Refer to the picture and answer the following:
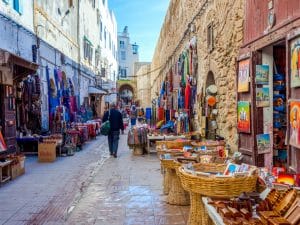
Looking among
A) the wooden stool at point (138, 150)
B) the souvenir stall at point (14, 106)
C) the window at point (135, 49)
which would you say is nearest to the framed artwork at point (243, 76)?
the souvenir stall at point (14, 106)

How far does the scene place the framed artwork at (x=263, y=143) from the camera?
17.8ft

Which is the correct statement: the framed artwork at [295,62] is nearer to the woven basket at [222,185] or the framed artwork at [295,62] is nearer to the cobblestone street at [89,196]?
the woven basket at [222,185]

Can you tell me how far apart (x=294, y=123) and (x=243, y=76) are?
1891 mm

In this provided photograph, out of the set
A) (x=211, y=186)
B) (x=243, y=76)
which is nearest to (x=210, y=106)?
(x=243, y=76)

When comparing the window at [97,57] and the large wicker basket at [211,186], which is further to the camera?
the window at [97,57]

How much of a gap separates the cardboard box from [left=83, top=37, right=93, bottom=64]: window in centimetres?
1289

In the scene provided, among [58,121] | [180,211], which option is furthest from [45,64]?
[180,211]

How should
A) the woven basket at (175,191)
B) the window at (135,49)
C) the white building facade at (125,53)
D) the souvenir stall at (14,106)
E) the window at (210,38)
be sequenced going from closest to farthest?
1. the woven basket at (175,191)
2. the souvenir stall at (14,106)
3. the window at (210,38)
4. the white building facade at (125,53)
5. the window at (135,49)

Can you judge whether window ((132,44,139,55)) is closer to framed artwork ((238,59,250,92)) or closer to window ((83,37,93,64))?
window ((83,37,93,64))

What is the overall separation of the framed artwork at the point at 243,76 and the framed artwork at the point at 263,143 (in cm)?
76

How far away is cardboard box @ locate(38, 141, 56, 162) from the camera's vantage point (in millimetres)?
10609

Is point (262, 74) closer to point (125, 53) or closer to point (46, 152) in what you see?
point (46, 152)

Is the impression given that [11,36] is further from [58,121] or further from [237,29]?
[237,29]

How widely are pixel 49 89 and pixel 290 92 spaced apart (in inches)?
429
